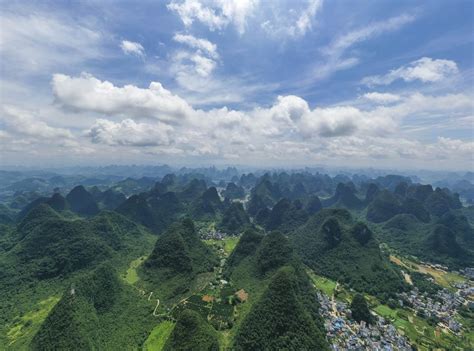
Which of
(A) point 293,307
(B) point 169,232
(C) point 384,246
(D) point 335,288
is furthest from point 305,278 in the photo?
(C) point 384,246

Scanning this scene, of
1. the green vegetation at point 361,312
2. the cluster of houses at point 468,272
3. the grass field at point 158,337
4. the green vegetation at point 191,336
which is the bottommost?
A: the cluster of houses at point 468,272

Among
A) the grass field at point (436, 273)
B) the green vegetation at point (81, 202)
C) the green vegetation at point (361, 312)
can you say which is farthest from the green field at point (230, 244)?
the green vegetation at point (81, 202)

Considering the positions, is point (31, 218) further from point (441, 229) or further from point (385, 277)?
point (441, 229)

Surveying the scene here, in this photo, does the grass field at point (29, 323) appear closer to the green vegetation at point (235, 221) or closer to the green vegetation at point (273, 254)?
the green vegetation at point (273, 254)

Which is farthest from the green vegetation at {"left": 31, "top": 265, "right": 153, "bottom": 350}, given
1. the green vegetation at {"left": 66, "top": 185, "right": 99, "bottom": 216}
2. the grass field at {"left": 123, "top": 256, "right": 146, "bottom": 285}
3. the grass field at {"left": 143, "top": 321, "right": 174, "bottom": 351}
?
the green vegetation at {"left": 66, "top": 185, "right": 99, "bottom": 216}

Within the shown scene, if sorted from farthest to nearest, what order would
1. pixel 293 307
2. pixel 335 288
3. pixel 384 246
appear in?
pixel 384 246 → pixel 335 288 → pixel 293 307

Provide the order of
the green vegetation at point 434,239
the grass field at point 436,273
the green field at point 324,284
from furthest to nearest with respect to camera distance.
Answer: the green vegetation at point 434,239, the grass field at point 436,273, the green field at point 324,284

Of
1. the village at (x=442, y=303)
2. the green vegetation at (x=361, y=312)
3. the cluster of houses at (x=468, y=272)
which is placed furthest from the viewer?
the cluster of houses at (x=468, y=272)

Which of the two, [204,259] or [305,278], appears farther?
[204,259]
